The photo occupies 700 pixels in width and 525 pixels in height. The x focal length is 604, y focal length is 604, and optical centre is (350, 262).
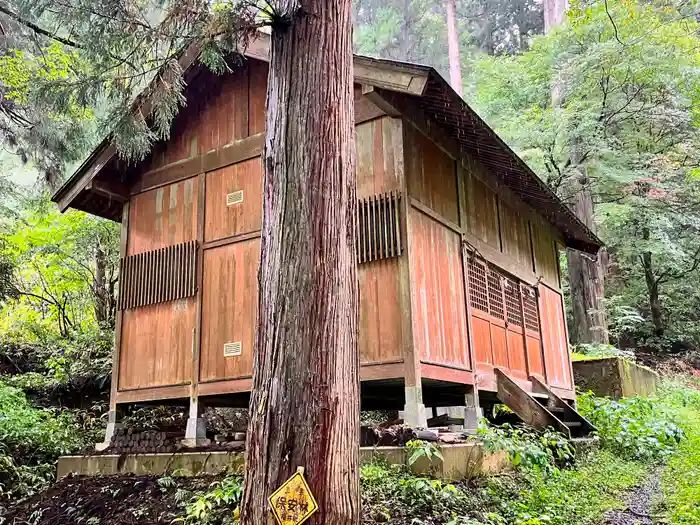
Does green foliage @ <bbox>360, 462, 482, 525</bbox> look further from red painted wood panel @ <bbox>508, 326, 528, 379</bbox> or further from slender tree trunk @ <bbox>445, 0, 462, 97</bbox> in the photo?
slender tree trunk @ <bbox>445, 0, 462, 97</bbox>

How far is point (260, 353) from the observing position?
3.87 m

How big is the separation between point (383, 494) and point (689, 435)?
948 centimetres

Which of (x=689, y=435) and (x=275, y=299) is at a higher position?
(x=275, y=299)

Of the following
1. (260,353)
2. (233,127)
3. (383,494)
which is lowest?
(383,494)

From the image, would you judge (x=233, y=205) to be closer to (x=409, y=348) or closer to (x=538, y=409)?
(x=409, y=348)

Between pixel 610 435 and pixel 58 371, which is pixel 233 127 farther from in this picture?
pixel 610 435

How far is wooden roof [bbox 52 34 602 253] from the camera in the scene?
21.9ft

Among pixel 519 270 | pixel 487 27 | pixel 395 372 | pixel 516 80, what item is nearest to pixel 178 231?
pixel 395 372

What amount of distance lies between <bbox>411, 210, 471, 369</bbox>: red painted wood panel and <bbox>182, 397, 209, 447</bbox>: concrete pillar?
3.18 metres

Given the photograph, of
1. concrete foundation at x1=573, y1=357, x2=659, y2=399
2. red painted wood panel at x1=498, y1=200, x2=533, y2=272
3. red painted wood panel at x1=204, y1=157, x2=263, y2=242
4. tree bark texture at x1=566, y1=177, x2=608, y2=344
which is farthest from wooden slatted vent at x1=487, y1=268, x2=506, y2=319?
tree bark texture at x1=566, y1=177, x2=608, y2=344

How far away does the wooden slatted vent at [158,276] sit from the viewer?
8648mm

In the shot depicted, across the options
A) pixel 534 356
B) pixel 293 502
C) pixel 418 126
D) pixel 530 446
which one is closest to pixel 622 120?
pixel 534 356

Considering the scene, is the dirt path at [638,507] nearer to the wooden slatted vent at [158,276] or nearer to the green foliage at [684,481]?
the green foliage at [684,481]

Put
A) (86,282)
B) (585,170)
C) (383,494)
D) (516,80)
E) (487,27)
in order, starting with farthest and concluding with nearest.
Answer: (487,27) < (516,80) < (585,170) < (86,282) < (383,494)
